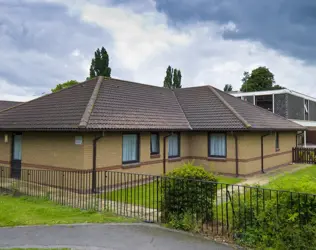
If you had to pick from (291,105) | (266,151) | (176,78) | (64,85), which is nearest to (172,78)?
(176,78)

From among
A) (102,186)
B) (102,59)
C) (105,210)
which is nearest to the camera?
(105,210)

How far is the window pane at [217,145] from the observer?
16.1 metres

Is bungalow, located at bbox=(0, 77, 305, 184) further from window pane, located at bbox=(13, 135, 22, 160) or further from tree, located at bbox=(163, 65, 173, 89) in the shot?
tree, located at bbox=(163, 65, 173, 89)

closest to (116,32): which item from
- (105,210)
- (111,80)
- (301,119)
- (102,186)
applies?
(111,80)

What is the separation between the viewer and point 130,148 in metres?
13.7

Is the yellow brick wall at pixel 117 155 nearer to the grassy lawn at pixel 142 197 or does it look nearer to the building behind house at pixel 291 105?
the grassy lawn at pixel 142 197

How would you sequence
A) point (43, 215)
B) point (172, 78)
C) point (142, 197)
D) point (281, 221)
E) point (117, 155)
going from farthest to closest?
point (172, 78), point (117, 155), point (142, 197), point (43, 215), point (281, 221)

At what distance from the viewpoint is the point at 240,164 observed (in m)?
15.4

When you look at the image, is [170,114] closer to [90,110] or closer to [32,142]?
[90,110]

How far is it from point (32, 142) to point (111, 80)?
5814 mm

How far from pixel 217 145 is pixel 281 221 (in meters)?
11.2

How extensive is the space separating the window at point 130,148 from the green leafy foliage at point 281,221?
322 inches

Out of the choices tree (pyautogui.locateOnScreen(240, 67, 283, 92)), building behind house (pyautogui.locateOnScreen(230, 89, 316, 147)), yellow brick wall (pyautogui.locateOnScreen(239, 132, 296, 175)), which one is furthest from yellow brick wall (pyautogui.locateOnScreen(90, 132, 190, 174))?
tree (pyautogui.locateOnScreen(240, 67, 283, 92))

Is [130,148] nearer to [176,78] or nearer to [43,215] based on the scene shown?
[43,215]
